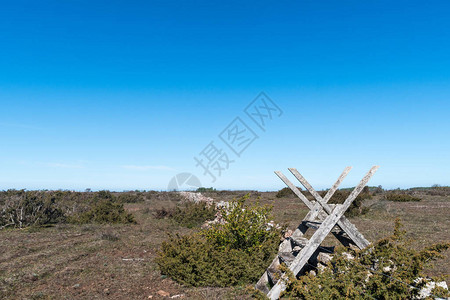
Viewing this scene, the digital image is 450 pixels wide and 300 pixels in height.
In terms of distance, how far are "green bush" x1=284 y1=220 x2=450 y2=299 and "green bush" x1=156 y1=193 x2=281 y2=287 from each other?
264 cm

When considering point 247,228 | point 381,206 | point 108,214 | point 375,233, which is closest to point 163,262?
point 247,228

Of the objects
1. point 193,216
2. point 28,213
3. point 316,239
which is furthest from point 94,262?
point 28,213

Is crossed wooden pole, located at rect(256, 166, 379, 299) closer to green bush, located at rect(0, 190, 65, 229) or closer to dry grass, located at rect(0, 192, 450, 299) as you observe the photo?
dry grass, located at rect(0, 192, 450, 299)

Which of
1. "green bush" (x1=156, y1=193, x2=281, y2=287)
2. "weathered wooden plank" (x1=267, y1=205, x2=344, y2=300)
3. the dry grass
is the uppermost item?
"weathered wooden plank" (x1=267, y1=205, x2=344, y2=300)

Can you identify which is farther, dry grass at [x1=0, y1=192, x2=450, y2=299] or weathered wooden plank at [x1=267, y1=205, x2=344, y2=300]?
dry grass at [x1=0, y1=192, x2=450, y2=299]

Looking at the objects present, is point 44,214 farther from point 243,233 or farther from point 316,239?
point 316,239

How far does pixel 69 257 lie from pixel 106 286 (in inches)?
Answer: 153

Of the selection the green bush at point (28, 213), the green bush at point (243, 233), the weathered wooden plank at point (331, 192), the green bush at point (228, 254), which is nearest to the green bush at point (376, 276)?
the weathered wooden plank at point (331, 192)

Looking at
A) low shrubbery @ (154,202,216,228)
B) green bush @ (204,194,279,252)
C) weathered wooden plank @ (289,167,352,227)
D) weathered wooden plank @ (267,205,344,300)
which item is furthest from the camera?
low shrubbery @ (154,202,216,228)

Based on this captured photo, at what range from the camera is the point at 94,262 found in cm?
1048

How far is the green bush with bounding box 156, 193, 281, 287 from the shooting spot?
25.2 ft

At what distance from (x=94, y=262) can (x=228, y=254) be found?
18.2ft

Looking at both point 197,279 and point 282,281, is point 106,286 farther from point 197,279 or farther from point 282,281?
point 282,281

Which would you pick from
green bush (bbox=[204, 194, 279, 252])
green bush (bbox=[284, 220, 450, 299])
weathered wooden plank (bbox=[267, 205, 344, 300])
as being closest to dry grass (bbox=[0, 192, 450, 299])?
green bush (bbox=[204, 194, 279, 252])
